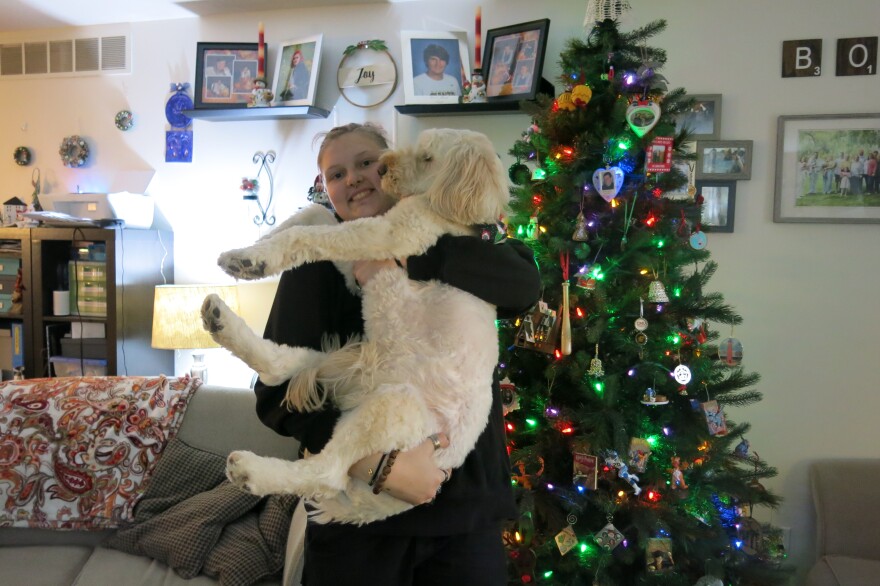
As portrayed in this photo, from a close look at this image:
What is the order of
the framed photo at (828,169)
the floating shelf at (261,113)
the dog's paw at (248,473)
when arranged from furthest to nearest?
1. the floating shelf at (261,113)
2. the framed photo at (828,169)
3. the dog's paw at (248,473)

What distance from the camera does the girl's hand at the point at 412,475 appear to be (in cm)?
94

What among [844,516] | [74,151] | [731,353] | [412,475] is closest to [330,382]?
[412,475]

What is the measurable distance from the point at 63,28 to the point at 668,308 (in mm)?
3803

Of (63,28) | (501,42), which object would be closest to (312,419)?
(501,42)

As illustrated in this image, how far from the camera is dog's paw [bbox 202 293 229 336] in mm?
980

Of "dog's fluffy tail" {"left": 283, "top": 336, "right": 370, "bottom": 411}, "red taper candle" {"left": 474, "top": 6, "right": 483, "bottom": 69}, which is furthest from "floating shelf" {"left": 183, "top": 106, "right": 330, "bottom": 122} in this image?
"dog's fluffy tail" {"left": 283, "top": 336, "right": 370, "bottom": 411}

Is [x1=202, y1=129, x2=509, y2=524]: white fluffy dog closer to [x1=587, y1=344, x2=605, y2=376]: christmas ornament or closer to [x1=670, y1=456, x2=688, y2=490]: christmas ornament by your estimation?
[x1=587, y1=344, x2=605, y2=376]: christmas ornament

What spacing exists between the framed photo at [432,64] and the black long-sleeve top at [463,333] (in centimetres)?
211

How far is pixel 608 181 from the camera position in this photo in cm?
192

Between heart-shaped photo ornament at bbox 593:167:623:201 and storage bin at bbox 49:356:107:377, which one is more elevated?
heart-shaped photo ornament at bbox 593:167:623:201

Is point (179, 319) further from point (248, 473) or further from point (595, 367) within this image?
point (248, 473)

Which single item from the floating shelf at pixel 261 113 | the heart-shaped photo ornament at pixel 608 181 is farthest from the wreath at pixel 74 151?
the heart-shaped photo ornament at pixel 608 181

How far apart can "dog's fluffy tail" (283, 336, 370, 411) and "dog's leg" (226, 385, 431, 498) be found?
0.14 ft

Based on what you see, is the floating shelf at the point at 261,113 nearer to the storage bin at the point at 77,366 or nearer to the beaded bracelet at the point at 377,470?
the storage bin at the point at 77,366
